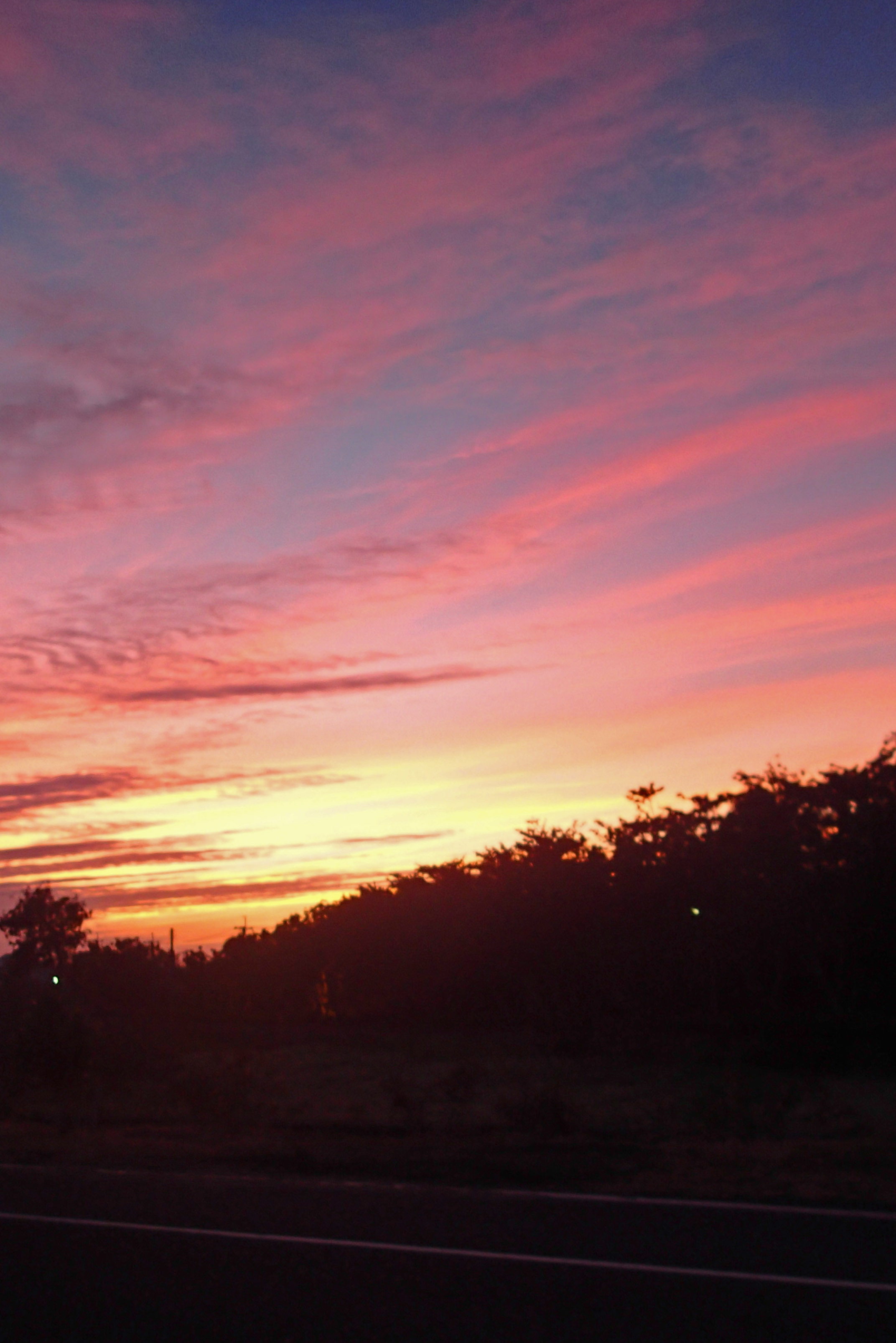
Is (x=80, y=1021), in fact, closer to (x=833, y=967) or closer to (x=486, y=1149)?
(x=486, y=1149)

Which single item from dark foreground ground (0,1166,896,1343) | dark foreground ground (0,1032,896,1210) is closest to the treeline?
dark foreground ground (0,1032,896,1210)

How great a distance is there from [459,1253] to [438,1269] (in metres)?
0.57

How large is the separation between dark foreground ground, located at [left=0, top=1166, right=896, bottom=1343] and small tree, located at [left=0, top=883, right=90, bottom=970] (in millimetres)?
56840

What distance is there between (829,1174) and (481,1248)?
5021mm

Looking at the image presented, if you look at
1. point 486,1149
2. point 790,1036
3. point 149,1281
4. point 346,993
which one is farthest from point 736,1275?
point 346,993

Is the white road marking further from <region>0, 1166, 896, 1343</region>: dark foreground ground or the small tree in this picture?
the small tree

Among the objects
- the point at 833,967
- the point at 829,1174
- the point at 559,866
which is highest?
the point at 559,866

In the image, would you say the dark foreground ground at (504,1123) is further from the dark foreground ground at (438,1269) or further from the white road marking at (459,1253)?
the white road marking at (459,1253)

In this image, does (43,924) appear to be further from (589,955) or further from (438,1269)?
(438,1269)

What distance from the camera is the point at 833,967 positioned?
2517cm

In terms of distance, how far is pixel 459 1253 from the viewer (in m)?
9.31

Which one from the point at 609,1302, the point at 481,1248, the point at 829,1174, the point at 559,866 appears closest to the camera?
the point at 609,1302

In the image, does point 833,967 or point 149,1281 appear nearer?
point 149,1281

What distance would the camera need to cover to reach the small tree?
65.2 meters
